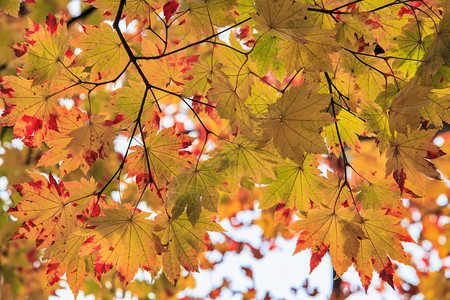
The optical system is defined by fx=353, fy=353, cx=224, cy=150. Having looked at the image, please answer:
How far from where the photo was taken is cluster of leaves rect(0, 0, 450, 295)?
3.54 feet

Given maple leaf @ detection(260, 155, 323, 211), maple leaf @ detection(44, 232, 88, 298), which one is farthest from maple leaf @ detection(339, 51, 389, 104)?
maple leaf @ detection(44, 232, 88, 298)

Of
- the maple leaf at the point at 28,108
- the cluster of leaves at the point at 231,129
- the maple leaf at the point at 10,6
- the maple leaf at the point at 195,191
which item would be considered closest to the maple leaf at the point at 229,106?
the cluster of leaves at the point at 231,129

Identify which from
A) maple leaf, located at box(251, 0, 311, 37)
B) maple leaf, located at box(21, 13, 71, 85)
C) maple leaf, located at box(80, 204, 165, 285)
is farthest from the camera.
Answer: maple leaf, located at box(21, 13, 71, 85)

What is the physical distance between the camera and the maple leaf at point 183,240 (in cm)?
123

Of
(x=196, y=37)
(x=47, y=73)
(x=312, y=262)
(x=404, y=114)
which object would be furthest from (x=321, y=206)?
(x=47, y=73)

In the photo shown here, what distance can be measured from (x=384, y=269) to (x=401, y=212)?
236mm

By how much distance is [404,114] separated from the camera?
1.06m

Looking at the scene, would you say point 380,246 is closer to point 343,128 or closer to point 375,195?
point 375,195

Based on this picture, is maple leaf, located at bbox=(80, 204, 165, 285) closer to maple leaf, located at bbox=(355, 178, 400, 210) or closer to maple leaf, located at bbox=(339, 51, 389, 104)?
maple leaf, located at bbox=(355, 178, 400, 210)

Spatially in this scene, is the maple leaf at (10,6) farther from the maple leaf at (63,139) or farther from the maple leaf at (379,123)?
the maple leaf at (379,123)

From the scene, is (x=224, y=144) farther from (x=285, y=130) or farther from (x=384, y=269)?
(x=384, y=269)

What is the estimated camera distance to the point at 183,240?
4.06ft

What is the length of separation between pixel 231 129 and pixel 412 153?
22.8 inches

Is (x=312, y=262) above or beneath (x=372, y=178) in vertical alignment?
beneath
